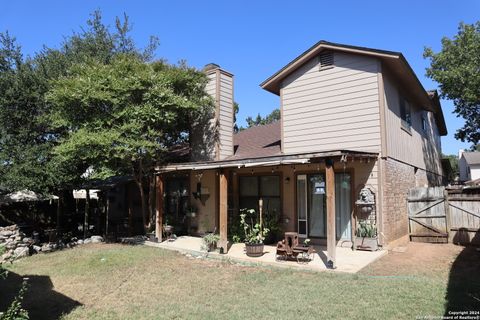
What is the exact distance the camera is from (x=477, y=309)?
493 centimetres

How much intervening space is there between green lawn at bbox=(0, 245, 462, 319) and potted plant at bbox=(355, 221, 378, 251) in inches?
89.9

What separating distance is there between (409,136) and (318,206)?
4.85 metres

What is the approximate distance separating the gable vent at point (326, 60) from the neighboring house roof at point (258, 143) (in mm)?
3134

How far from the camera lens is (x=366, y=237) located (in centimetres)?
954

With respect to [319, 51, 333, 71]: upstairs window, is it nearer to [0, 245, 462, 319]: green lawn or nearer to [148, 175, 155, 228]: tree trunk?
[0, 245, 462, 319]: green lawn

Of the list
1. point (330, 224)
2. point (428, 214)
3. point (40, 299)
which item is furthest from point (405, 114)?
point (40, 299)

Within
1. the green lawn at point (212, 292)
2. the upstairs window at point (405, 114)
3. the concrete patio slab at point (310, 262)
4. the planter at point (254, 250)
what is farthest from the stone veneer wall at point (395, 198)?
the planter at point (254, 250)

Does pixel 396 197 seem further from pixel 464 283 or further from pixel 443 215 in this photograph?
pixel 464 283

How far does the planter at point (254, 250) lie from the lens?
8.98 metres

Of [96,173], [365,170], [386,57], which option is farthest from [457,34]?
[96,173]

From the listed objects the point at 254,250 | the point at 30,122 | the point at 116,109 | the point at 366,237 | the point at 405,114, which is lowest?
the point at 254,250

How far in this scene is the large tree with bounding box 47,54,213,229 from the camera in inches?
417

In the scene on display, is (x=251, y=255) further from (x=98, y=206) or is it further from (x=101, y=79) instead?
(x=98, y=206)

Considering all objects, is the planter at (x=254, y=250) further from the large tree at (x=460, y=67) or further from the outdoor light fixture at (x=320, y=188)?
the large tree at (x=460, y=67)
